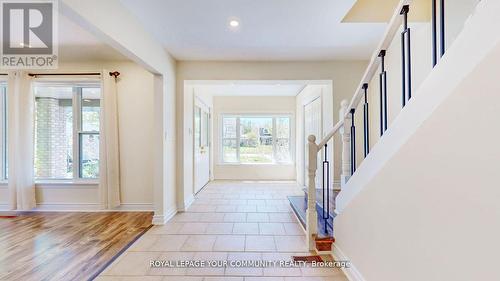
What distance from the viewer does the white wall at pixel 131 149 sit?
162 inches

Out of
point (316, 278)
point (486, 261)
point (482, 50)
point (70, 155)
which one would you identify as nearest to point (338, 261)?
point (316, 278)

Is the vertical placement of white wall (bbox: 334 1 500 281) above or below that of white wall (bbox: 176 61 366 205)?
below

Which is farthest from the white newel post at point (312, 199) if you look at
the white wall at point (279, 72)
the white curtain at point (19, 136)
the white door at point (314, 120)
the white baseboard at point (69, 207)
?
the white curtain at point (19, 136)

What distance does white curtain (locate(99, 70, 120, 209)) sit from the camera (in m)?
3.97

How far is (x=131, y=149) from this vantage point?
4.14m

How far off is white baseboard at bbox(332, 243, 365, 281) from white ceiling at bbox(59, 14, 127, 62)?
3.51m

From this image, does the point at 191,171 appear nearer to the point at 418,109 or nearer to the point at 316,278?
the point at 316,278

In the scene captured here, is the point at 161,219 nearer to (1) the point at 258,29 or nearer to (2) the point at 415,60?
(1) the point at 258,29


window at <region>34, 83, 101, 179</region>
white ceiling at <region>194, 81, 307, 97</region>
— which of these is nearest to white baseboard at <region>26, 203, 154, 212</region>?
window at <region>34, 83, 101, 179</region>

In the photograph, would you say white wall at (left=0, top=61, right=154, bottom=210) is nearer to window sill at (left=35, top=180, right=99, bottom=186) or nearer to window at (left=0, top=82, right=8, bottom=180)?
window sill at (left=35, top=180, right=99, bottom=186)

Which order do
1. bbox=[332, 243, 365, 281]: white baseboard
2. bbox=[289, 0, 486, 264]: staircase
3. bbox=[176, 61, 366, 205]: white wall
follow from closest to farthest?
bbox=[289, 0, 486, 264]: staircase, bbox=[332, 243, 365, 281]: white baseboard, bbox=[176, 61, 366, 205]: white wall

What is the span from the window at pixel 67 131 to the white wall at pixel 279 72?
1424 mm

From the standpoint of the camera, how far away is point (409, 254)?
4.48ft

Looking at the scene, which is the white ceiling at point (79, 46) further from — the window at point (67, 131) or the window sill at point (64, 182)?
the window sill at point (64, 182)
